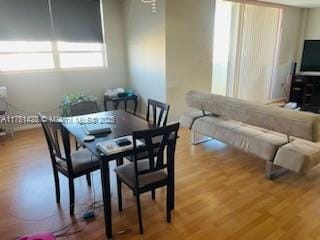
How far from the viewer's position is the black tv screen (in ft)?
19.1

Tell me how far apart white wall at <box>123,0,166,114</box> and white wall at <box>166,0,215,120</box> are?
130 millimetres

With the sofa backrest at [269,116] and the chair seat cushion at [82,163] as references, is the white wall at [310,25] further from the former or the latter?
the chair seat cushion at [82,163]

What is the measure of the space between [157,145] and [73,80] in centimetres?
349

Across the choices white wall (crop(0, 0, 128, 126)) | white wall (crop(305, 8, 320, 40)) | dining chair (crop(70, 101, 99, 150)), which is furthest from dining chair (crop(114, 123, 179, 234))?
white wall (crop(305, 8, 320, 40))

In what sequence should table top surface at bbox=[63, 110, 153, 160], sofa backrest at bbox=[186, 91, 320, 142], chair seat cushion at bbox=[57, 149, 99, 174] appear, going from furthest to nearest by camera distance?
sofa backrest at bbox=[186, 91, 320, 142] < chair seat cushion at bbox=[57, 149, 99, 174] < table top surface at bbox=[63, 110, 153, 160]

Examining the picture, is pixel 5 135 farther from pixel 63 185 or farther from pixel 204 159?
pixel 204 159

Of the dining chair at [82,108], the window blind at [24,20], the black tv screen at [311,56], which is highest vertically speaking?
the window blind at [24,20]

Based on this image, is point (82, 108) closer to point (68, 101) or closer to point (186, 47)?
point (68, 101)

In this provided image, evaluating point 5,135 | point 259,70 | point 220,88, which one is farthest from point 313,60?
point 5,135

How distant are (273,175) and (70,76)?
3.98 meters

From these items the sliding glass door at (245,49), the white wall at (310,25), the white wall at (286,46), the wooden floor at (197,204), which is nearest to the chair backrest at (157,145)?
the wooden floor at (197,204)

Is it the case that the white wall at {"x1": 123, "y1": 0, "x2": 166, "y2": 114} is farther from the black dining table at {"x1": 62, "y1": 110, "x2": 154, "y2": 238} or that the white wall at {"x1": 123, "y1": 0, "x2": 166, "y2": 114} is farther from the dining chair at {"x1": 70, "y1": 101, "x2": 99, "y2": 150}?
the black dining table at {"x1": 62, "y1": 110, "x2": 154, "y2": 238}

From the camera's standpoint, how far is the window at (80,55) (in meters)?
4.67

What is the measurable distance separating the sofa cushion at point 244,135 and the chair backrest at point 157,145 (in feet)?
4.16
